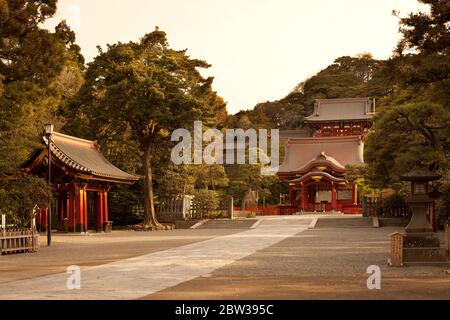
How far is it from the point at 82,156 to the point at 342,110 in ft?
130

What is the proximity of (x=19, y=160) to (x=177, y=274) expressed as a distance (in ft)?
31.9

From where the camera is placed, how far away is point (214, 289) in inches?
375

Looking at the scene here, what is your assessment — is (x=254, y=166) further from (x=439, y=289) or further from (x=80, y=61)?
(x=439, y=289)

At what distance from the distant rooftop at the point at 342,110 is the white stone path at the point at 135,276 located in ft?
156

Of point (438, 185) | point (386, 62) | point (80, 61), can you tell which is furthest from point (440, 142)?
point (80, 61)

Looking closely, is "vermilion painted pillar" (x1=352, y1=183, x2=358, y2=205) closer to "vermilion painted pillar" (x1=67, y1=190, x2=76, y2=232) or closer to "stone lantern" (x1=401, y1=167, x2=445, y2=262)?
"vermilion painted pillar" (x1=67, y1=190, x2=76, y2=232)

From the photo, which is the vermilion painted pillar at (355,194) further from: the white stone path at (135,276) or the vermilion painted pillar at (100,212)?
the white stone path at (135,276)

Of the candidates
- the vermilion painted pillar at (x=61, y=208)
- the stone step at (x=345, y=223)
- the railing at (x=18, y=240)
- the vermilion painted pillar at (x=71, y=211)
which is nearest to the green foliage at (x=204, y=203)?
the stone step at (x=345, y=223)

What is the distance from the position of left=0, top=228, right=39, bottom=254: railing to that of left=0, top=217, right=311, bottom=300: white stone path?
440 centimetres

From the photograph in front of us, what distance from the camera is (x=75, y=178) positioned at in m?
29.6

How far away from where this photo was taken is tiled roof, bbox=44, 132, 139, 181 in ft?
93.7

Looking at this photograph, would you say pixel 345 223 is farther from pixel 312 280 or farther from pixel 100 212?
pixel 312 280

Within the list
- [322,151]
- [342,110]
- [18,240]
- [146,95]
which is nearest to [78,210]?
[146,95]

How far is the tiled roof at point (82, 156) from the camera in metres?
28.6
